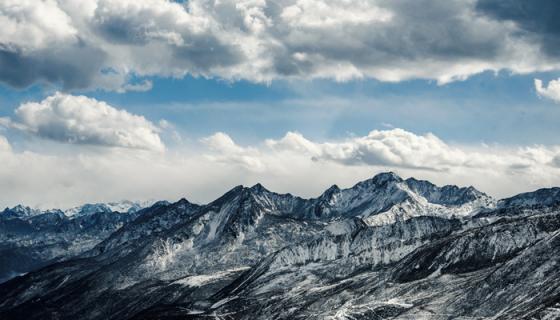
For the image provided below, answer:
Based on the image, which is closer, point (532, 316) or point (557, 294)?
point (532, 316)

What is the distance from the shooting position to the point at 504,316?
189125 millimetres

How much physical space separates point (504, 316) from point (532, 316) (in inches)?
809

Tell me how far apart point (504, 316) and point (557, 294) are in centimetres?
1751

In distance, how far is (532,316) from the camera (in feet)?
555

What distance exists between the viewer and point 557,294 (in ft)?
598

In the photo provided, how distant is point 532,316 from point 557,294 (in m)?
18.8

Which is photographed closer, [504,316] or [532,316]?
[532,316]
